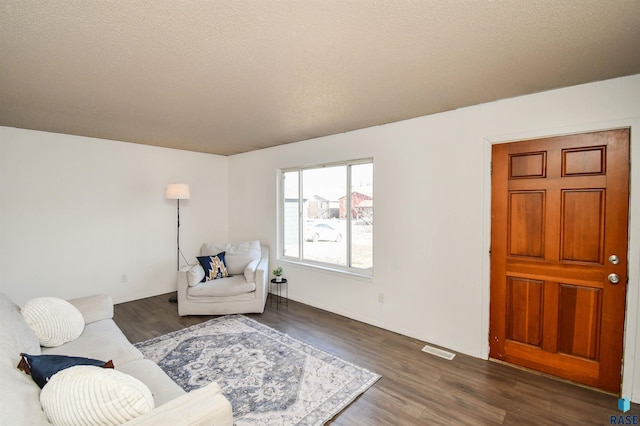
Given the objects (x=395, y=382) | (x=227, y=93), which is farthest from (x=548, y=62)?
(x=395, y=382)

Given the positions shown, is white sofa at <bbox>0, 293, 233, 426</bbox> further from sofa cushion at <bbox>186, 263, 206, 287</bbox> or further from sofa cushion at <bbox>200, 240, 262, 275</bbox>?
sofa cushion at <bbox>200, 240, 262, 275</bbox>

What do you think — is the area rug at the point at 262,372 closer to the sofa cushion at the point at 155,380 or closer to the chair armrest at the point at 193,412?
the sofa cushion at the point at 155,380

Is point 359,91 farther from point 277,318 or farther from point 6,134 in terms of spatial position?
point 6,134

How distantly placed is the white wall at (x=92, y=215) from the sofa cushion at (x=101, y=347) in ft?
7.10

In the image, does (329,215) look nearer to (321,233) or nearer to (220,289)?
(321,233)

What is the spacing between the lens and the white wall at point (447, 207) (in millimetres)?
2213

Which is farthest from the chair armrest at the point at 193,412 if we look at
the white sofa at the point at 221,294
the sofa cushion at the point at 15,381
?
the white sofa at the point at 221,294

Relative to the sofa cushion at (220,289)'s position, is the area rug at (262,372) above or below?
below

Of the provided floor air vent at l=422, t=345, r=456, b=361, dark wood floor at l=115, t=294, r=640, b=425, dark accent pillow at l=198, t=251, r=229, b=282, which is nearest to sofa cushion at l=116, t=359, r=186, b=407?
dark wood floor at l=115, t=294, r=640, b=425

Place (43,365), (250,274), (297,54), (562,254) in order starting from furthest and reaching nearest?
(250,274)
(562,254)
(297,54)
(43,365)

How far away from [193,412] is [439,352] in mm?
2487

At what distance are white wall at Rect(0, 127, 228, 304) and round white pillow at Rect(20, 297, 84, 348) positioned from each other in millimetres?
2130

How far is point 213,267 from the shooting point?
13.4 ft

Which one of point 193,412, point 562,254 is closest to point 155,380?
point 193,412
